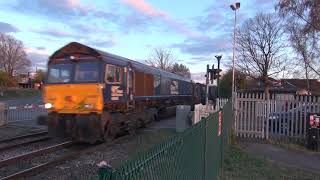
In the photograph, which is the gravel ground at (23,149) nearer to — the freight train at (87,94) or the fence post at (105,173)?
the freight train at (87,94)

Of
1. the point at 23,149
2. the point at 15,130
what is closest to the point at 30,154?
the point at 23,149

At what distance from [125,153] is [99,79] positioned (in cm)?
307

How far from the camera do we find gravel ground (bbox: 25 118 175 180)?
11.0 meters

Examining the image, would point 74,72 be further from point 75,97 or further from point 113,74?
point 113,74

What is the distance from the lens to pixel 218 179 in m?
9.47

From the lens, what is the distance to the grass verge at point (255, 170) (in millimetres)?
10453

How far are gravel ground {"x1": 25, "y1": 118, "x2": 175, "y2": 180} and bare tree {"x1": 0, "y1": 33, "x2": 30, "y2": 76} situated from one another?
103m

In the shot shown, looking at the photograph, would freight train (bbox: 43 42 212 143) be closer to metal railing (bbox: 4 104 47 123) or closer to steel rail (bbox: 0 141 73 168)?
steel rail (bbox: 0 141 73 168)

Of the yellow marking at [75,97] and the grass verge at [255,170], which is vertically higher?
the yellow marking at [75,97]

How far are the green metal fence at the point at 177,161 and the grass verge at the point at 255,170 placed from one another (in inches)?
108

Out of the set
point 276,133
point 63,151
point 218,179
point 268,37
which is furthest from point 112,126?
point 268,37

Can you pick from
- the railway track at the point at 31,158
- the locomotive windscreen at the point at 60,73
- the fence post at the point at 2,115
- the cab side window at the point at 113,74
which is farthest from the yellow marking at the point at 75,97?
the fence post at the point at 2,115

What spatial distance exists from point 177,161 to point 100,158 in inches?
351

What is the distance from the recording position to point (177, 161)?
489cm
